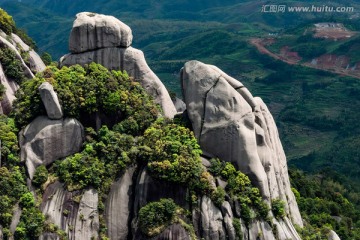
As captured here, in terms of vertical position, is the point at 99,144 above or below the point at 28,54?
below

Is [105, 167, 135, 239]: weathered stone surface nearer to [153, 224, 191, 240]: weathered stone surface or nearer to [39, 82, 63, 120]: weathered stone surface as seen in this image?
[153, 224, 191, 240]: weathered stone surface

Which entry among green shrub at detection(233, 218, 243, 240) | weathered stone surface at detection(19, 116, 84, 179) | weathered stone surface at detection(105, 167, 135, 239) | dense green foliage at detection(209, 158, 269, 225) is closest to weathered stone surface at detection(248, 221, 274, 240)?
dense green foliage at detection(209, 158, 269, 225)

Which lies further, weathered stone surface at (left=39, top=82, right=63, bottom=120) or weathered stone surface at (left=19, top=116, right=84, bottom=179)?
weathered stone surface at (left=39, top=82, right=63, bottom=120)

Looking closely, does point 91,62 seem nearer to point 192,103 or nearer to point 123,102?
point 123,102

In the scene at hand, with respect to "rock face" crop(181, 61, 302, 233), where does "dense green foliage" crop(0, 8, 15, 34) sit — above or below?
above

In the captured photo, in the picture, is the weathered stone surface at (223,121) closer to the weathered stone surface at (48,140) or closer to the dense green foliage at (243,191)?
the dense green foliage at (243,191)

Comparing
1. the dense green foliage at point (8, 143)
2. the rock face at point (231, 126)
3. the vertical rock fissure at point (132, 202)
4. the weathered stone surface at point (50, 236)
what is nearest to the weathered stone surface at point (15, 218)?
the weathered stone surface at point (50, 236)

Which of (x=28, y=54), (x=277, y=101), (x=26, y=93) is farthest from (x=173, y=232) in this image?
(x=277, y=101)
